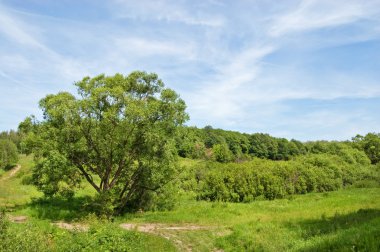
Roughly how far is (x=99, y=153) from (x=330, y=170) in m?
39.2

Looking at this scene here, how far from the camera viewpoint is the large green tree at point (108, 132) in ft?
76.0

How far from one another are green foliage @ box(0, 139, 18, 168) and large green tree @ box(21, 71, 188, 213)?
243 feet

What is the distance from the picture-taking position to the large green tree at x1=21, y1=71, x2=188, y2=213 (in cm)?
2316

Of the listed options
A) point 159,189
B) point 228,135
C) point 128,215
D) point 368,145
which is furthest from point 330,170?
point 228,135

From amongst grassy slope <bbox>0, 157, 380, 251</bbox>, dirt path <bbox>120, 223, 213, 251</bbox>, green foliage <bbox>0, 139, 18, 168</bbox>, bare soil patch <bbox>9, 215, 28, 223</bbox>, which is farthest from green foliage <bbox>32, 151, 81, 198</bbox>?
green foliage <bbox>0, 139, 18, 168</bbox>

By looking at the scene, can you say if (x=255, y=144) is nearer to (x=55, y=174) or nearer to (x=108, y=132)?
(x=108, y=132)

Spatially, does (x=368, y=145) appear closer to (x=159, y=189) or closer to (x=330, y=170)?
(x=330, y=170)

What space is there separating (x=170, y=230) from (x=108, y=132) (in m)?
8.34

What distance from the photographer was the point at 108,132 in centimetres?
2423

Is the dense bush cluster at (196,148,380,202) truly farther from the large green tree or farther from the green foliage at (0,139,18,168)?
the green foliage at (0,139,18,168)

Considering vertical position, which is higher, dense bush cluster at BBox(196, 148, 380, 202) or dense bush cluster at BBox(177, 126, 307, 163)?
dense bush cluster at BBox(177, 126, 307, 163)

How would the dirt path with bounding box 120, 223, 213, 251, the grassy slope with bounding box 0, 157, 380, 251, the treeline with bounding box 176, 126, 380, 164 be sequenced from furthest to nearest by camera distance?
the treeline with bounding box 176, 126, 380, 164 < the dirt path with bounding box 120, 223, 213, 251 < the grassy slope with bounding box 0, 157, 380, 251

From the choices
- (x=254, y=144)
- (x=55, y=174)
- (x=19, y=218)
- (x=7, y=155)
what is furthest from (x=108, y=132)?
(x=254, y=144)

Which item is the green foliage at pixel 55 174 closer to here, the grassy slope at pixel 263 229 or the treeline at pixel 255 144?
the grassy slope at pixel 263 229
